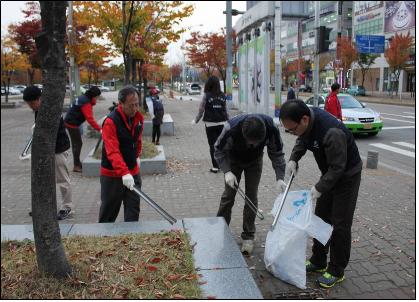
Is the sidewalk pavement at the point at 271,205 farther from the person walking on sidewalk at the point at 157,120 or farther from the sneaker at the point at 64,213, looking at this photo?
the person walking on sidewalk at the point at 157,120

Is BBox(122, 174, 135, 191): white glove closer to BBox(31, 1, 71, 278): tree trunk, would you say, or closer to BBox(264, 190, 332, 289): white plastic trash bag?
BBox(31, 1, 71, 278): tree trunk

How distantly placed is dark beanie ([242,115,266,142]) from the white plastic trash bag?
23.4 inches

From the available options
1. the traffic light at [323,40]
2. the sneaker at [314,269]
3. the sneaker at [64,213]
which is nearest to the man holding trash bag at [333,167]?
the sneaker at [314,269]

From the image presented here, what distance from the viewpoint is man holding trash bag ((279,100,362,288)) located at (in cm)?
307

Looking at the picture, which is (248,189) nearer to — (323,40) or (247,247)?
(247,247)

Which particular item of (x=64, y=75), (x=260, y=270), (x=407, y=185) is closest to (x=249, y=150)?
(x=260, y=270)

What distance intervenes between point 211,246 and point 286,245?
0.65 metres

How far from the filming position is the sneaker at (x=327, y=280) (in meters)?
3.42

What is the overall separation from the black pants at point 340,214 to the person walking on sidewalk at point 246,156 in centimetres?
51

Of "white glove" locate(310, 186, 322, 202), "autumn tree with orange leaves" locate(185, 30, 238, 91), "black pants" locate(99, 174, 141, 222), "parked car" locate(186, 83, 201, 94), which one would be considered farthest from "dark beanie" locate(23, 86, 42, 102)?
"parked car" locate(186, 83, 201, 94)

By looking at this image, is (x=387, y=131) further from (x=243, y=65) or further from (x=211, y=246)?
(x=211, y=246)

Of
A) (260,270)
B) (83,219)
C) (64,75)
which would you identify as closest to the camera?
(64,75)

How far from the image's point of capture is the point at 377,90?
1589cm

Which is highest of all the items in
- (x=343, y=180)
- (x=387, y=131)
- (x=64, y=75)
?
(x=64, y=75)
